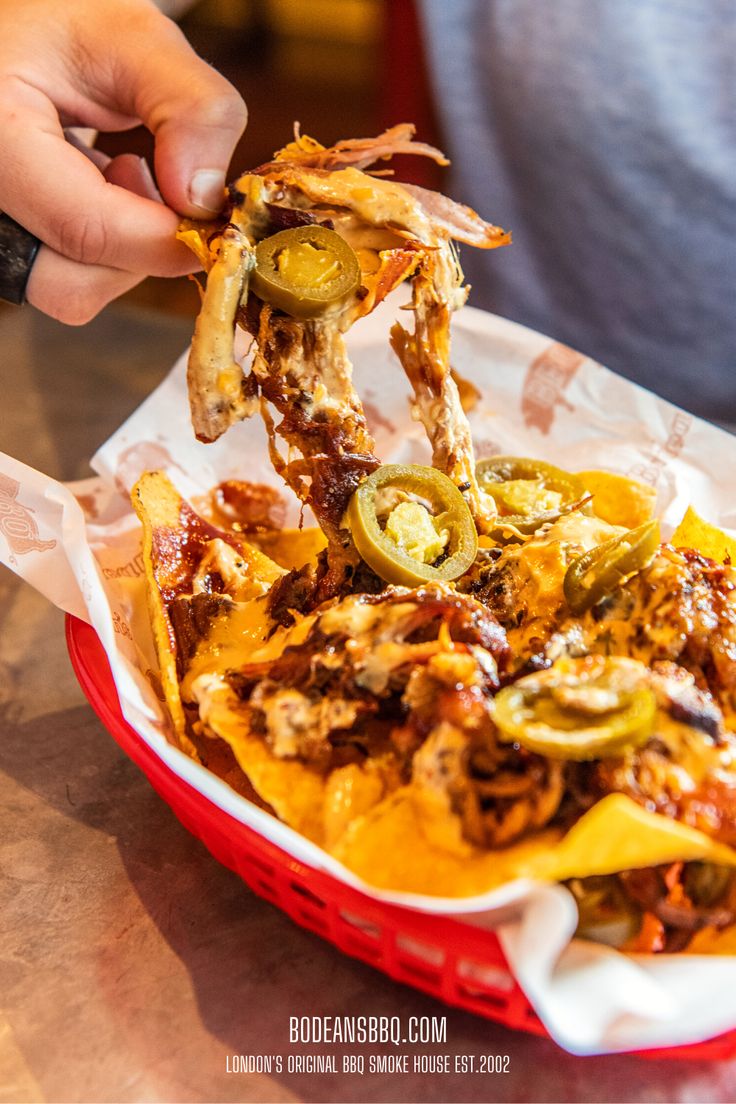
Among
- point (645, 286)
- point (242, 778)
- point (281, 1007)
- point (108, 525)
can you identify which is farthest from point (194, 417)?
point (645, 286)

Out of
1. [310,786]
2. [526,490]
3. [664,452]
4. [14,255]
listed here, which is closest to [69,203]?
[14,255]

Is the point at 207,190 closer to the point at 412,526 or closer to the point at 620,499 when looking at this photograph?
the point at 412,526

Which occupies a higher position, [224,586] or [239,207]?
[239,207]

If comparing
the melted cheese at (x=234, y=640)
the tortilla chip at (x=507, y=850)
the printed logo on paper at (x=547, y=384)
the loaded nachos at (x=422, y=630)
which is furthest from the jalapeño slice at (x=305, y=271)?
the printed logo on paper at (x=547, y=384)

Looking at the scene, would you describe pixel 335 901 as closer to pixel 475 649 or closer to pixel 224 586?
pixel 475 649

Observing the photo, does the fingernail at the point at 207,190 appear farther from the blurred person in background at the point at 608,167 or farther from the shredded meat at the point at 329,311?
the blurred person in background at the point at 608,167
